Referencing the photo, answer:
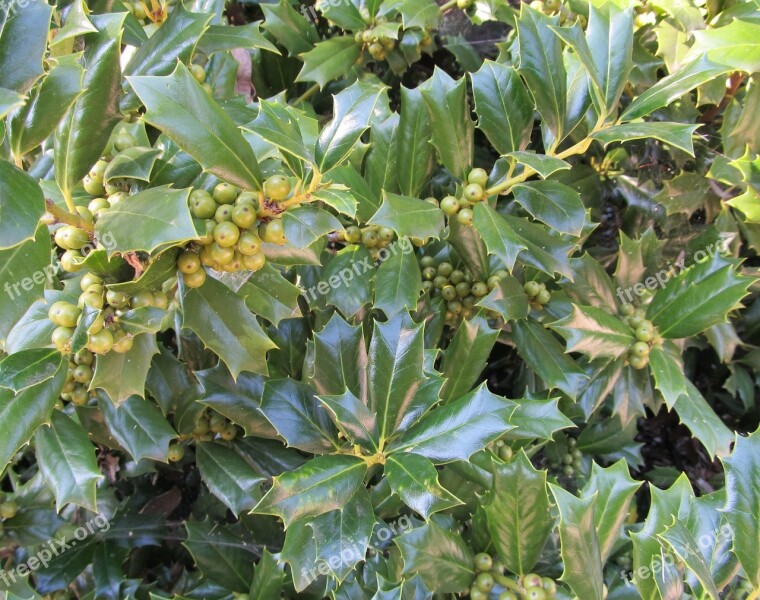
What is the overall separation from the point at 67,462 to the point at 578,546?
106 centimetres

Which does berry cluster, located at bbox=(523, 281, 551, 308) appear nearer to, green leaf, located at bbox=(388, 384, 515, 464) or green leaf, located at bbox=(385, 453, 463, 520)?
green leaf, located at bbox=(388, 384, 515, 464)

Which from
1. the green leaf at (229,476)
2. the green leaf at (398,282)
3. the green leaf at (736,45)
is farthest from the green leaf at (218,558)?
the green leaf at (736,45)

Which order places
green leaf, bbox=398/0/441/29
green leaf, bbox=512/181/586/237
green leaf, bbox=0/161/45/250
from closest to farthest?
1. green leaf, bbox=0/161/45/250
2. green leaf, bbox=512/181/586/237
3. green leaf, bbox=398/0/441/29

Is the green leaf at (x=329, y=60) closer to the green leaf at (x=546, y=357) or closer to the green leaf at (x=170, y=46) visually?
the green leaf at (x=170, y=46)

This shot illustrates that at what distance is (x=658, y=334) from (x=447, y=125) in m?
0.88

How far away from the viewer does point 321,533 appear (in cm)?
112

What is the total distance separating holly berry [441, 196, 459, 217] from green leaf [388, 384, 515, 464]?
462 mm

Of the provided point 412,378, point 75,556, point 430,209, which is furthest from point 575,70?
point 75,556

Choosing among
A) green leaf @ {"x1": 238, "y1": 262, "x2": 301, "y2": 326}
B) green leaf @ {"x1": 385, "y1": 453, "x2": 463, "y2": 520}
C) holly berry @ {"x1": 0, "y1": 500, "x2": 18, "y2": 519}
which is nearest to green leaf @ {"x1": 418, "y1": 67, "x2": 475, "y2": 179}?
green leaf @ {"x1": 238, "y1": 262, "x2": 301, "y2": 326}

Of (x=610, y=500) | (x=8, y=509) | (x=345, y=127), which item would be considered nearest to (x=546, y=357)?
(x=610, y=500)

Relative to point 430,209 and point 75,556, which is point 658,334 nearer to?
point 430,209

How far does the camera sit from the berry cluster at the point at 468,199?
4.42 ft

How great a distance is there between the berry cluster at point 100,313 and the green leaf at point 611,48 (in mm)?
1007

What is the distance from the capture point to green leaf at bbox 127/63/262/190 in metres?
0.91
